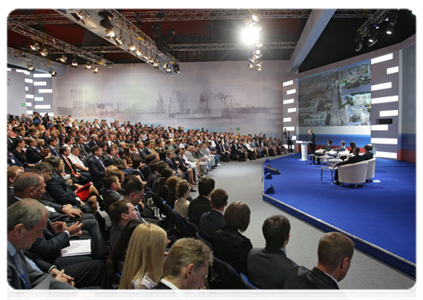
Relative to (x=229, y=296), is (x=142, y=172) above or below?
above

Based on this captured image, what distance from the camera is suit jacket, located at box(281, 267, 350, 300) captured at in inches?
65.1

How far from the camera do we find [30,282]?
2.00m

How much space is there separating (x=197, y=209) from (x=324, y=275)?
1.95 m

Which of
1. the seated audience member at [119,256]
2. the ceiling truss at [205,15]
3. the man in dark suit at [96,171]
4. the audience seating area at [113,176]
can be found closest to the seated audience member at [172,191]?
the audience seating area at [113,176]

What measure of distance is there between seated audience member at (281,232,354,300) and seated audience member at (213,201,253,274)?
60 centimetres

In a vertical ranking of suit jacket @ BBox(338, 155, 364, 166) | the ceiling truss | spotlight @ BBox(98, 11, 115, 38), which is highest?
the ceiling truss

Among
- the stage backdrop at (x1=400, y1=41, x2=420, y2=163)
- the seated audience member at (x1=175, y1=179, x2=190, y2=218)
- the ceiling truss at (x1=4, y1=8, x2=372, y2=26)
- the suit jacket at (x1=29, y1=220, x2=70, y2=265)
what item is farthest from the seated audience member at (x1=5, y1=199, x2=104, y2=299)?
the stage backdrop at (x1=400, y1=41, x2=420, y2=163)

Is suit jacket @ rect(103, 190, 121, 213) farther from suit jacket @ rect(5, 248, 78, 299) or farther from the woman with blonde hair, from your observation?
the woman with blonde hair

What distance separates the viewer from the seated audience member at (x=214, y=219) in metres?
3.02

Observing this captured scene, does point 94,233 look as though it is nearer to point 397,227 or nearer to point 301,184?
point 397,227

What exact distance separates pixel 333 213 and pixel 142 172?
3915 mm

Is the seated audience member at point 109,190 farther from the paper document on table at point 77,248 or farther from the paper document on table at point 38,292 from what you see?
the paper document on table at point 38,292
